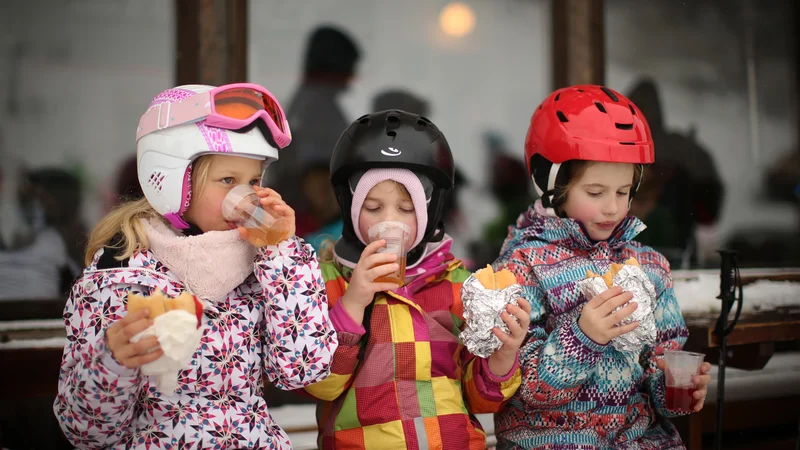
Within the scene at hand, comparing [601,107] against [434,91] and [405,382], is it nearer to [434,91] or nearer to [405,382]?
[405,382]

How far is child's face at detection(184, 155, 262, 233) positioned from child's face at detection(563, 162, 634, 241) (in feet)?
4.55

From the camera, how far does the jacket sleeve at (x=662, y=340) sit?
2.99 meters

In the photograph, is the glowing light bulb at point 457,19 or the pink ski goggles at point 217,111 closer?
the pink ski goggles at point 217,111

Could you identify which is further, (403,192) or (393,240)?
(403,192)

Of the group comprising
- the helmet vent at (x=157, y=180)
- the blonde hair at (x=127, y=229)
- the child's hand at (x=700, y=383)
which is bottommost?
the child's hand at (x=700, y=383)

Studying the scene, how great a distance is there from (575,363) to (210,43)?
2.97 meters

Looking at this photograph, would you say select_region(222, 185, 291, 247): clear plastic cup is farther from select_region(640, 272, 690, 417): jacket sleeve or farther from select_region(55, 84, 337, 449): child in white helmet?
select_region(640, 272, 690, 417): jacket sleeve

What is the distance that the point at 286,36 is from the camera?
4.98 m

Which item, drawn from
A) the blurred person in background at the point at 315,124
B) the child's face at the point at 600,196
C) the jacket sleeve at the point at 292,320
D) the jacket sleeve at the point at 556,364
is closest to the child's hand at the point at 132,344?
the jacket sleeve at the point at 292,320

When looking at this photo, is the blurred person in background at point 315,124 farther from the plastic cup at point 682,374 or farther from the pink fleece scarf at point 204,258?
the plastic cup at point 682,374

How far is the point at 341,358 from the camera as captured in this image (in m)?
2.61

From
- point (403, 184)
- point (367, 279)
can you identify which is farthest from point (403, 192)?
point (367, 279)

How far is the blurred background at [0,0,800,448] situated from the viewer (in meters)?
4.48

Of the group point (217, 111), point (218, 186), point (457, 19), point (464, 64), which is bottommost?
point (218, 186)
